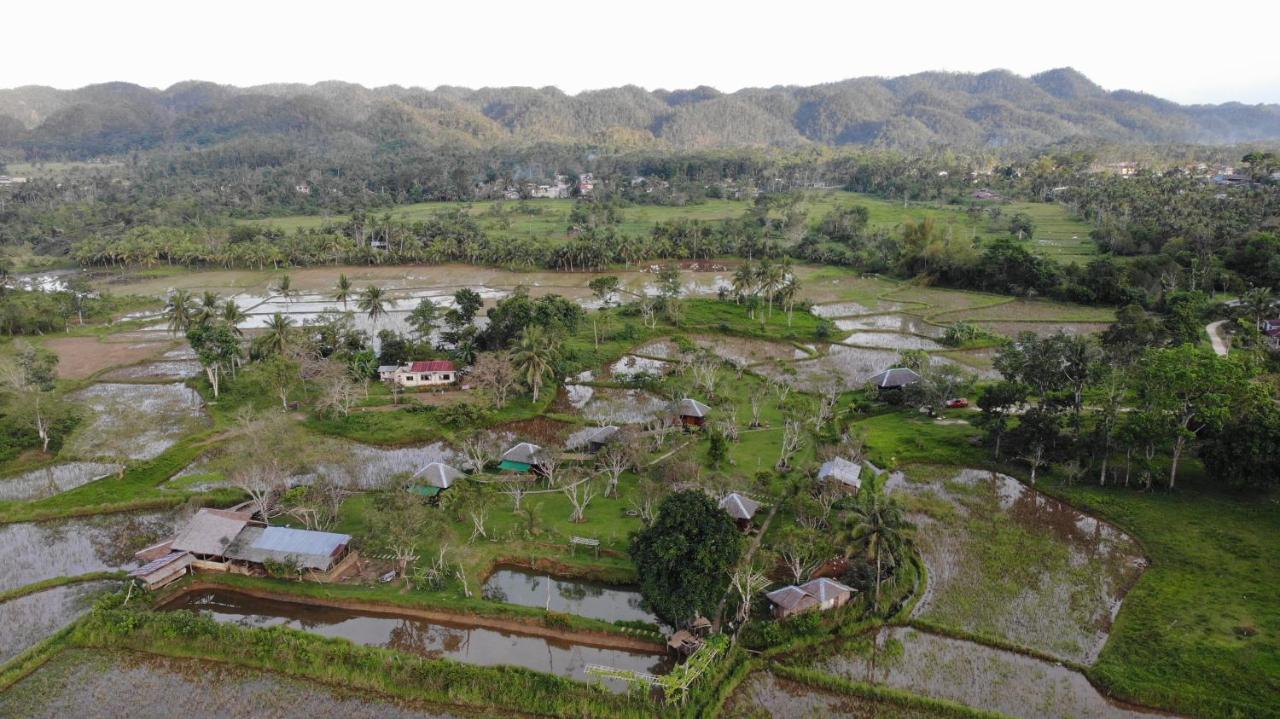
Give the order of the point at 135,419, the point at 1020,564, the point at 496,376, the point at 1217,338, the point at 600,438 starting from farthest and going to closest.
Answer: the point at 1217,338
the point at 496,376
the point at 135,419
the point at 600,438
the point at 1020,564

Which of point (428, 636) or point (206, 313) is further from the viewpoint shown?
point (206, 313)

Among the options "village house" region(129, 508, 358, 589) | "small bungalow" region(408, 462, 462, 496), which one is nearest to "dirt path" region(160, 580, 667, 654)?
"village house" region(129, 508, 358, 589)

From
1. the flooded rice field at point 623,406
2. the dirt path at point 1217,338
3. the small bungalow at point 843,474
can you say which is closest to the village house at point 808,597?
the small bungalow at point 843,474

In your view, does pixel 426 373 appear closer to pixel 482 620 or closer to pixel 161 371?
pixel 161 371

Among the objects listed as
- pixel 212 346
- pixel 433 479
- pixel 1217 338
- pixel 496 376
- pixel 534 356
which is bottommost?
pixel 433 479

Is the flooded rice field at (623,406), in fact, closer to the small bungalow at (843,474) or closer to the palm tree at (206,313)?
the small bungalow at (843,474)

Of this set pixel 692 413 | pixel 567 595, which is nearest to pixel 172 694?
pixel 567 595

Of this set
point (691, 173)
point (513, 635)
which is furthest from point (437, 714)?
point (691, 173)
